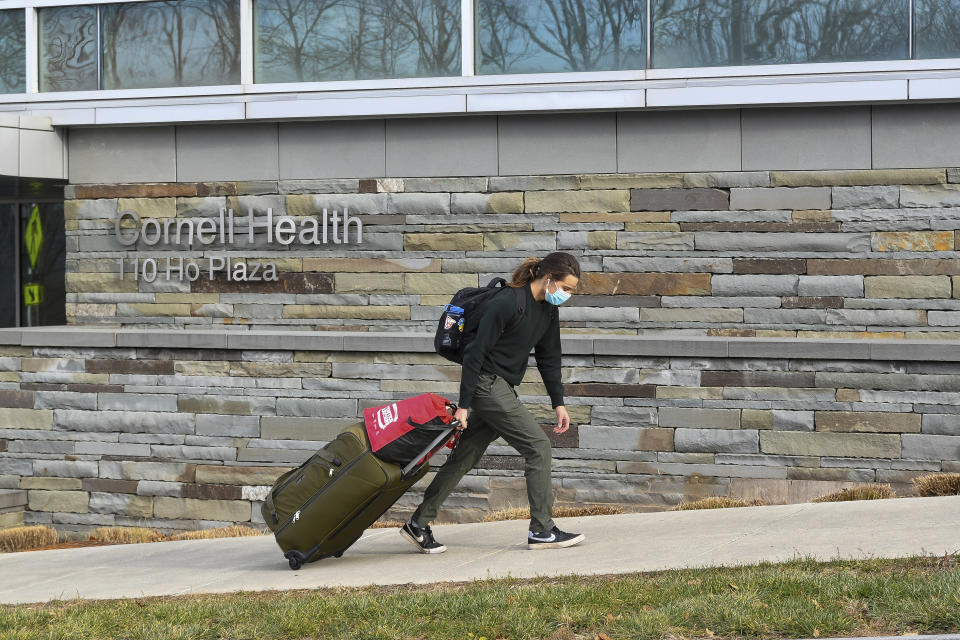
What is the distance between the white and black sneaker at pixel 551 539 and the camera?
6.47 meters

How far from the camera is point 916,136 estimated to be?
8.98 meters

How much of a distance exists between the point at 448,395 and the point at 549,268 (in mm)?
3360

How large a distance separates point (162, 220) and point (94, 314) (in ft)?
3.76

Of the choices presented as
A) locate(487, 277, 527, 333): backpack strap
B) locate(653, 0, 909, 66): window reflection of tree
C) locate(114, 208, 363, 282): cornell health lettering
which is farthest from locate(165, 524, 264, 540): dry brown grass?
locate(653, 0, 909, 66): window reflection of tree

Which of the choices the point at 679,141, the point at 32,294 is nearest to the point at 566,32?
the point at 679,141

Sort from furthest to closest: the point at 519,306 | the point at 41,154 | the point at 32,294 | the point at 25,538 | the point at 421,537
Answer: the point at 32,294
the point at 41,154
the point at 25,538
the point at 421,537
the point at 519,306

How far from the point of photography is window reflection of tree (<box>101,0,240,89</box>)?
10367 mm

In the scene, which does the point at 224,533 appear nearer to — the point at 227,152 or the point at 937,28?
the point at 227,152

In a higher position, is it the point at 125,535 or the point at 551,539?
the point at 551,539

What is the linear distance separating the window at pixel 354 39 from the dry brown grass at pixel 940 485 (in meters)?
5.10

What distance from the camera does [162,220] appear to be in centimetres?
1048

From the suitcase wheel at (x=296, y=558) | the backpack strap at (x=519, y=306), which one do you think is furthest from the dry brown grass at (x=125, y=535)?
the backpack strap at (x=519, y=306)

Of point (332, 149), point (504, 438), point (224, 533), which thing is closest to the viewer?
point (504, 438)

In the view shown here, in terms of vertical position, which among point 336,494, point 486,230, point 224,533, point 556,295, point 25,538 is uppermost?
point 486,230
